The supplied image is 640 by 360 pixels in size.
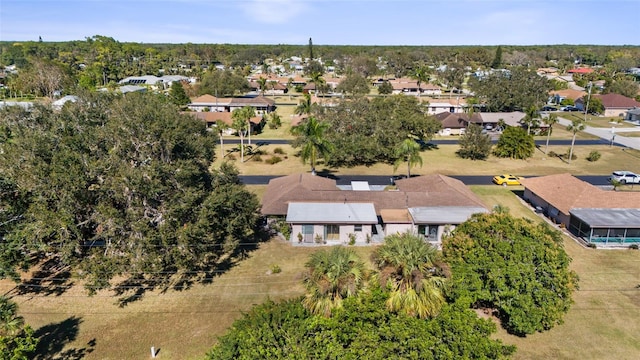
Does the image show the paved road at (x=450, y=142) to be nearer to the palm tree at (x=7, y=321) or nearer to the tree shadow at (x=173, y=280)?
the tree shadow at (x=173, y=280)

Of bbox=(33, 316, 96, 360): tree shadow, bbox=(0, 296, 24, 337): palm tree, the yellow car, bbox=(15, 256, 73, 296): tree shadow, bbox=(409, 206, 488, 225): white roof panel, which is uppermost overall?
bbox=(0, 296, 24, 337): palm tree

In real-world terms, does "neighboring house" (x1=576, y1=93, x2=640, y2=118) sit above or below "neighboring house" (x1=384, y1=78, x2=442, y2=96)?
below

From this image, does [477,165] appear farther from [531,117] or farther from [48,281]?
[48,281]

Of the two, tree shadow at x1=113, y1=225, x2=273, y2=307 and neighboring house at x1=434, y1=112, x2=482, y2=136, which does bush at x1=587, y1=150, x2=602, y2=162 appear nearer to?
neighboring house at x1=434, y1=112, x2=482, y2=136

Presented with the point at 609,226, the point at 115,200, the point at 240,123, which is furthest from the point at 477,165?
the point at 115,200

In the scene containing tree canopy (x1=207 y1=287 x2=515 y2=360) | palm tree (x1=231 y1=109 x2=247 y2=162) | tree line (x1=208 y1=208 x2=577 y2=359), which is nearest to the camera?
tree canopy (x1=207 y1=287 x2=515 y2=360)

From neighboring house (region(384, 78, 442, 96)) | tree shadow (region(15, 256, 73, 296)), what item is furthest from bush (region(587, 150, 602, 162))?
neighboring house (region(384, 78, 442, 96))
